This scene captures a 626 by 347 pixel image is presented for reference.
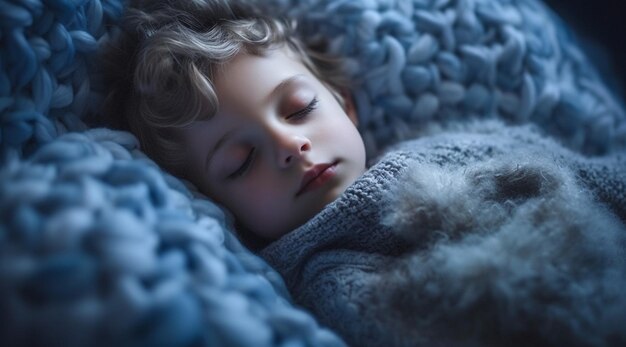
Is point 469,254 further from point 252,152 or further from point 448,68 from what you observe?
point 448,68

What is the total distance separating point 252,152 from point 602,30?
975 millimetres

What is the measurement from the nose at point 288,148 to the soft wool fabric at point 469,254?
0.33 ft

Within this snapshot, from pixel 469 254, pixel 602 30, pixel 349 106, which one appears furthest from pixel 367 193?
pixel 602 30

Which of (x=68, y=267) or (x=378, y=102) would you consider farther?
(x=378, y=102)

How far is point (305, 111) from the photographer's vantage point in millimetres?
906

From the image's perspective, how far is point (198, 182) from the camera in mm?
935

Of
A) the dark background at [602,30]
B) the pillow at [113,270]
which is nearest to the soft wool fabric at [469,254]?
the pillow at [113,270]

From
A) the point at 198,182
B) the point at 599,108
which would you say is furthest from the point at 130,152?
the point at 599,108

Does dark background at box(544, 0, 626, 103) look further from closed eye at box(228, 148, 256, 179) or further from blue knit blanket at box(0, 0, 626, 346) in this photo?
closed eye at box(228, 148, 256, 179)

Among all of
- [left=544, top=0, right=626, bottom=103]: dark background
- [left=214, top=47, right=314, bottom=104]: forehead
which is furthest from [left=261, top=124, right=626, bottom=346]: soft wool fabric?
[left=544, top=0, right=626, bottom=103]: dark background

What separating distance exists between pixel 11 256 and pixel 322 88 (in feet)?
1.97

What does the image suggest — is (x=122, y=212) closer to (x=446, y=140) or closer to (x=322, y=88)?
(x=322, y=88)

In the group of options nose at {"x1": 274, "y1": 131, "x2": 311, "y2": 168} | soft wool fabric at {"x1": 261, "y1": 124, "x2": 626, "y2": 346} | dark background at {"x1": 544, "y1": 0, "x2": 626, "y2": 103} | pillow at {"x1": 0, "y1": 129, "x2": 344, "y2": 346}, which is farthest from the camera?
dark background at {"x1": 544, "y1": 0, "x2": 626, "y2": 103}

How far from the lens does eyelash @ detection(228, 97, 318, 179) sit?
877 millimetres
